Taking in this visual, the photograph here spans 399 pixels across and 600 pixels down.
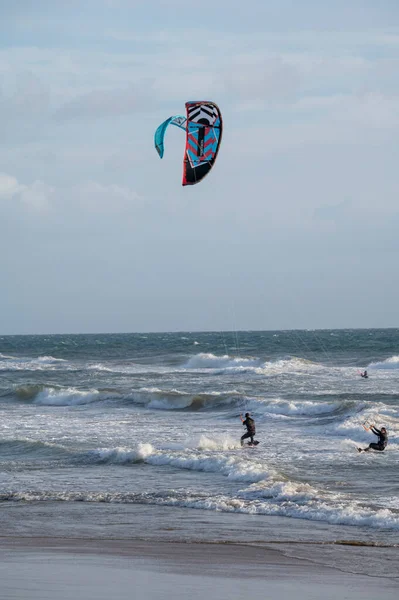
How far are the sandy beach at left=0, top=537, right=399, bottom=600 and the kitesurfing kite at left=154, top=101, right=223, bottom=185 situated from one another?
742cm

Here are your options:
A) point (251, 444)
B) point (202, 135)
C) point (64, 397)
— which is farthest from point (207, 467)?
point (64, 397)

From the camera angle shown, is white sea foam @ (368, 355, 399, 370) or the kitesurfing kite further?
white sea foam @ (368, 355, 399, 370)

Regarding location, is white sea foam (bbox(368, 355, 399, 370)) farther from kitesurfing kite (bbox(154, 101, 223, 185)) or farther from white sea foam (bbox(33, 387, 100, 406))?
kitesurfing kite (bbox(154, 101, 223, 185))

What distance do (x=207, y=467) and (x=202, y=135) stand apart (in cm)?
599

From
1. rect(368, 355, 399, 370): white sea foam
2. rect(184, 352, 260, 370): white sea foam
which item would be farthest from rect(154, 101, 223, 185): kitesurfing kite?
rect(184, 352, 260, 370): white sea foam

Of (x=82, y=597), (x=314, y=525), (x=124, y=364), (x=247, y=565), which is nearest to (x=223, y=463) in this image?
(x=314, y=525)

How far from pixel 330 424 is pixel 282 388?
35.6ft

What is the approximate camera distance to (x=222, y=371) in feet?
151

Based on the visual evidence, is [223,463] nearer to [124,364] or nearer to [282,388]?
[282,388]

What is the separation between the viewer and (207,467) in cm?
1614

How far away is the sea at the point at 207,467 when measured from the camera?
11.0 meters

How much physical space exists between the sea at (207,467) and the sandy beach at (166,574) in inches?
18.9

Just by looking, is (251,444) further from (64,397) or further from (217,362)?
(217,362)

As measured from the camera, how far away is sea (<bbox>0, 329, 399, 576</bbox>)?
11023mm
